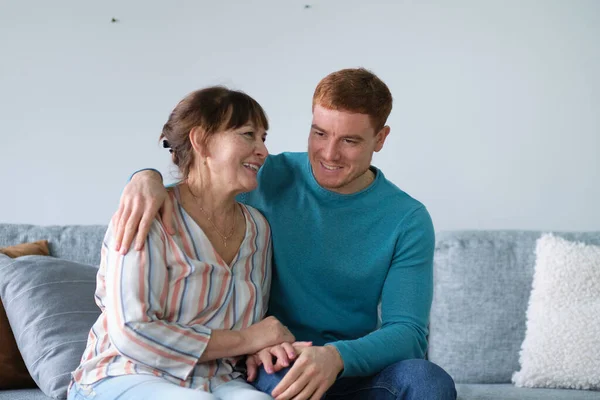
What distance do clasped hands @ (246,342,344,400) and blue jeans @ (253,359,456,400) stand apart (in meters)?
0.04

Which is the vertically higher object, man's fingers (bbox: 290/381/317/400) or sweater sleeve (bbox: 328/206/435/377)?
sweater sleeve (bbox: 328/206/435/377)

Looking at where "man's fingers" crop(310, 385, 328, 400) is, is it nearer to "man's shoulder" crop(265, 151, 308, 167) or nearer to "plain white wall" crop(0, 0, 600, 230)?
"man's shoulder" crop(265, 151, 308, 167)

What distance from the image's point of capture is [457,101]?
2.88 metres

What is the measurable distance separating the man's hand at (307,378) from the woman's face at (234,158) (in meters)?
0.43

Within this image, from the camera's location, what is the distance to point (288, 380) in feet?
5.32

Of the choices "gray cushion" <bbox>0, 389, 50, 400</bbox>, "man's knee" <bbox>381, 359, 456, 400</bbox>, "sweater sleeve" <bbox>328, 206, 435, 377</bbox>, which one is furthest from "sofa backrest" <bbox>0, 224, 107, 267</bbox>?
"man's knee" <bbox>381, 359, 456, 400</bbox>

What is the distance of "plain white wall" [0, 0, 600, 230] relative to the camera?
2.86 meters

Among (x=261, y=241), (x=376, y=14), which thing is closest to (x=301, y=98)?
(x=376, y=14)

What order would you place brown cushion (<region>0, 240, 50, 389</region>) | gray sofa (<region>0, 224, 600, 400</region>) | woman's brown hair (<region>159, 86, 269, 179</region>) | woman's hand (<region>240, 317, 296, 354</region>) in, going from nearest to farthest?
woman's hand (<region>240, 317, 296, 354</region>) < woman's brown hair (<region>159, 86, 269, 179</region>) < brown cushion (<region>0, 240, 50, 389</region>) < gray sofa (<region>0, 224, 600, 400</region>)

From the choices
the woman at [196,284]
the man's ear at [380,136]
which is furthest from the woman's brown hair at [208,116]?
the man's ear at [380,136]

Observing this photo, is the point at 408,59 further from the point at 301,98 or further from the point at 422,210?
the point at 422,210

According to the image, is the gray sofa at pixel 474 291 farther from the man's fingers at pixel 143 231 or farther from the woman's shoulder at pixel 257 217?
the man's fingers at pixel 143 231

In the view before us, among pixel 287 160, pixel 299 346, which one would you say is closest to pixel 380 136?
pixel 287 160

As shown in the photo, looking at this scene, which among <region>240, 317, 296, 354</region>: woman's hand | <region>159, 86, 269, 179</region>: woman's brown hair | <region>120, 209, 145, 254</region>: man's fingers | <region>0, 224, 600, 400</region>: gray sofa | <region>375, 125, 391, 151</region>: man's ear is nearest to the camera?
<region>120, 209, 145, 254</region>: man's fingers
